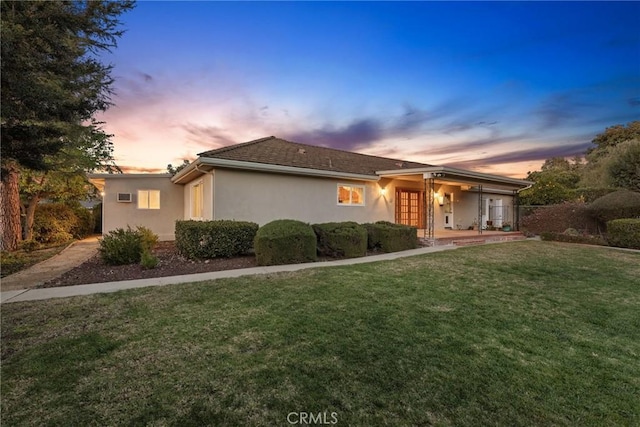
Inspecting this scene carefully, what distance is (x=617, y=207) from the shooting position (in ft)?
43.3

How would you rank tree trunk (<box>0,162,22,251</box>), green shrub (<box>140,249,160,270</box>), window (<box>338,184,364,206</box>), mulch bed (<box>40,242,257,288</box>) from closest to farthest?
1. mulch bed (<box>40,242,257,288</box>)
2. green shrub (<box>140,249,160,270</box>)
3. tree trunk (<box>0,162,22,251</box>)
4. window (<box>338,184,364,206</box>)

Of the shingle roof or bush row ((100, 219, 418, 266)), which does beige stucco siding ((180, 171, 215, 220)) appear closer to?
the shingle roof

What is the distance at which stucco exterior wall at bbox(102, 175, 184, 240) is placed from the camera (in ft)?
44.9

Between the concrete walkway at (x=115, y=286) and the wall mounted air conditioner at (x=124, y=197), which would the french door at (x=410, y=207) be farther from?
the wall mounted air conditioner at (x=124, y=197)

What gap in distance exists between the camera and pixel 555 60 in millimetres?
11039

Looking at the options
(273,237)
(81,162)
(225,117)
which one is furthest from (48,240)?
(273,237)

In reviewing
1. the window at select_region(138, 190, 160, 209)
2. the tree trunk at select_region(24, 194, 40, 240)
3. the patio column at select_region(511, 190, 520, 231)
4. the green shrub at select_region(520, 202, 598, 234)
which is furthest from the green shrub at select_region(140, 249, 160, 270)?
the patio column at select_region(511, 190, 520, 231)

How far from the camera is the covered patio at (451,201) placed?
12.9m

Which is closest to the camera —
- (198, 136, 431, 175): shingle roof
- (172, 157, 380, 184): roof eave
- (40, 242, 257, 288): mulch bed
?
(40, 242, 257, 288): mulch bed

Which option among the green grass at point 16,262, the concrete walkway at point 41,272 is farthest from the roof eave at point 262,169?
the green grass at point 16,262

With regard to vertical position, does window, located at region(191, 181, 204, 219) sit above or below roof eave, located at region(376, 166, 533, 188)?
below

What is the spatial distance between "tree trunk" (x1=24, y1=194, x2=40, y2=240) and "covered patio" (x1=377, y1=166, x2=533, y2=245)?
51.3 ft

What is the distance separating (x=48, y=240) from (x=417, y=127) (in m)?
19.0

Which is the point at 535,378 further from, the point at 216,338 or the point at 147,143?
the point at 147,143
